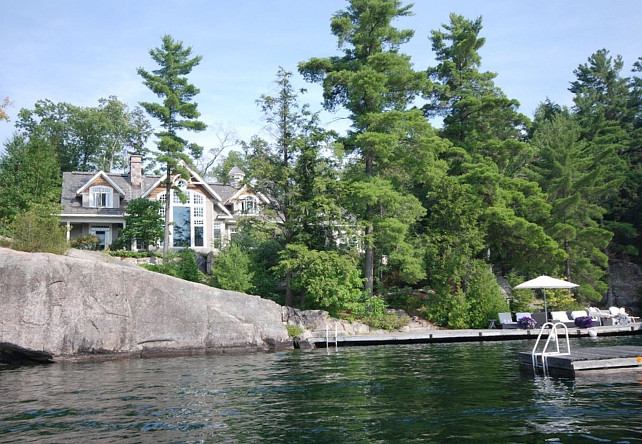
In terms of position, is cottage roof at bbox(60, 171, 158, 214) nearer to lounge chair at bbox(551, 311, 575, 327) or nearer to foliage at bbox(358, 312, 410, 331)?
foliage at bbox(358, 312, 410, 331)

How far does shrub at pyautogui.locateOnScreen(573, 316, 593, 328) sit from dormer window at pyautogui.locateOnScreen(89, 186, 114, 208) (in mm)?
33038

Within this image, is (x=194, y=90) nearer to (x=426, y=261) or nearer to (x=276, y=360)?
(x=426, y=261)

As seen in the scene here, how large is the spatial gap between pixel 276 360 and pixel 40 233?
37.5 feet

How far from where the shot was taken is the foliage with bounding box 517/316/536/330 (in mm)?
26219

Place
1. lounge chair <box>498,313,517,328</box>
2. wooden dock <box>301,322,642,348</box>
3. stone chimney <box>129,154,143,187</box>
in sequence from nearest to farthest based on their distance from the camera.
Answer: wooden dock <box>301,322,642,348</box>
lounge chair <box>498,313,517,328</box>
stone chimney <box>129,154,143,187</box>

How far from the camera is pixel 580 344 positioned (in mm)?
21422

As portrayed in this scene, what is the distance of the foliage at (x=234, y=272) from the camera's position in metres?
27.5

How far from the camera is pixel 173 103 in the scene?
3591 cm

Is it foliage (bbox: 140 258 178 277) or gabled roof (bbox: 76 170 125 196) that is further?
gabled roof (bbox: 76 170 125 196)

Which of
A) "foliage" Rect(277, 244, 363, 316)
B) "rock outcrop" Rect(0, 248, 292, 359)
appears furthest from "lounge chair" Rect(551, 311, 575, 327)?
"rock outcrop" Rect(0, 248, 292, 359)

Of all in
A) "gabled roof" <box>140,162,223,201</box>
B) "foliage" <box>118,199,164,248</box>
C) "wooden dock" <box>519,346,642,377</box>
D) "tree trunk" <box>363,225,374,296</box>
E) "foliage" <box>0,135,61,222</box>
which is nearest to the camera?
"wooden dock" <box>519,346,642,377</box>

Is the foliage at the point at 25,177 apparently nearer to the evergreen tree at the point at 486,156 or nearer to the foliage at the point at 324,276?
the foliage at the point at 324,276

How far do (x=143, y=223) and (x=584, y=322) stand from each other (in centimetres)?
2773

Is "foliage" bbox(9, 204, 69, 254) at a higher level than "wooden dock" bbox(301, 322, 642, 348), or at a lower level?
higher
